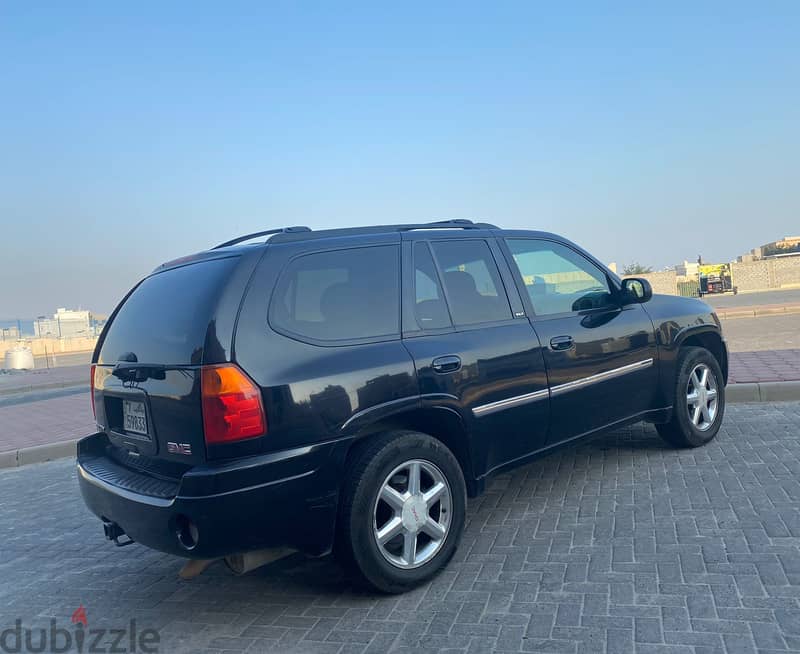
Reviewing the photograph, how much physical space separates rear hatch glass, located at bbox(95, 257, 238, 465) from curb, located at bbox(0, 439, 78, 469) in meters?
4.42

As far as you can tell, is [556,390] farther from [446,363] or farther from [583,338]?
[446,363]

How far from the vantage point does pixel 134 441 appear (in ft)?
10.9

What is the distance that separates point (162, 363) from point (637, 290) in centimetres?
324

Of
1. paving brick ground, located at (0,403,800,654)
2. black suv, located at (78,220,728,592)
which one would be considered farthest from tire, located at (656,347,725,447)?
black suv, located at (78,220,728,592)

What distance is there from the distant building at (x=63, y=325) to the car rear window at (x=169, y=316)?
33.9 metres

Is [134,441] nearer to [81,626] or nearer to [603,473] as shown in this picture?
[81,626]

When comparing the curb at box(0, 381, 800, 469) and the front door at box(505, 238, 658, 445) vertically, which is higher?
the front door at box(505, 238, 658, 445)

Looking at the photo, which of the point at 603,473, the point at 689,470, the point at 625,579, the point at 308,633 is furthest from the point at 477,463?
the point at 689,470

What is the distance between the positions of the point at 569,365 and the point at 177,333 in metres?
2.37

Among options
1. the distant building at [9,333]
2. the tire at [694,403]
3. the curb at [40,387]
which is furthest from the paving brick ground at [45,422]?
the distant building at [9,333]

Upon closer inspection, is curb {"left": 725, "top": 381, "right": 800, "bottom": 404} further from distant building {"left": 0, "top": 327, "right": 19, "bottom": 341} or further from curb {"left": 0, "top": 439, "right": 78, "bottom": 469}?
distant building {"left": 0, "top": 327, "right": 19, "bottom": 341}

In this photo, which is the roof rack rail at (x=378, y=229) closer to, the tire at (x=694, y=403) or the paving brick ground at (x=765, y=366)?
the tire at (x=694, y=403)

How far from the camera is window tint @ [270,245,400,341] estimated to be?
10.3ft

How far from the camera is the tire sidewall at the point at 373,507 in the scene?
3.09m
